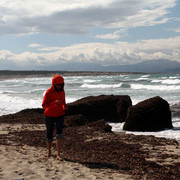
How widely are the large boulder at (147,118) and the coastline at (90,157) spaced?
2185 mm

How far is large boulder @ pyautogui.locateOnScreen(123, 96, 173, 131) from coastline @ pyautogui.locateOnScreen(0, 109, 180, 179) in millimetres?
2185

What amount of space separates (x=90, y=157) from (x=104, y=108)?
21.3 feet

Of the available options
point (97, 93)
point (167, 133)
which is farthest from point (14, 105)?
point (97, 93)

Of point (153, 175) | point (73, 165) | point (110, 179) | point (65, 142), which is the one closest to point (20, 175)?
point (73, 165)

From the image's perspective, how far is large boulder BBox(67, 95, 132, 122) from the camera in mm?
12203

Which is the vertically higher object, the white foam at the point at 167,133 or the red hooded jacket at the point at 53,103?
the red hooded jacket at the point at 53,103

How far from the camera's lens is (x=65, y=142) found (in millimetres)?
7266

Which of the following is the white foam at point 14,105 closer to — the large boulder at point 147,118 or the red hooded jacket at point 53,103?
the large boulder at point 147,118

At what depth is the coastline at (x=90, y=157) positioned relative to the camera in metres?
4.83

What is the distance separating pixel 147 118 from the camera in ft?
33.6

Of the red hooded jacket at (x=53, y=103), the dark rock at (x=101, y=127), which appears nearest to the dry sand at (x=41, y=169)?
the red hooded jacket at (x=53, y=103)

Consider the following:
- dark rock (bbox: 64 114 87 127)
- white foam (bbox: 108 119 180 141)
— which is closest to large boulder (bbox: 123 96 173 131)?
white foam (bbox: 108 119 180 141)

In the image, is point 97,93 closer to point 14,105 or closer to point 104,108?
point 14,105

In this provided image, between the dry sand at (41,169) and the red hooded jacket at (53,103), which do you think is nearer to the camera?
the dry sand at (41,169)
